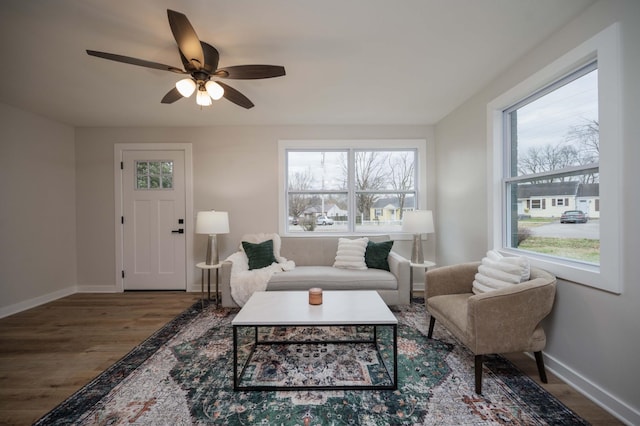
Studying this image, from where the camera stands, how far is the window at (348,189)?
152 inches

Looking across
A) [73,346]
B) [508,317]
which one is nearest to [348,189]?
[508,317]

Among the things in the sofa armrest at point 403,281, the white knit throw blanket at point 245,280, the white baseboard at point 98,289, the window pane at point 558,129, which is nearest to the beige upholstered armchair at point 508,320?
the window pane at point 558,129

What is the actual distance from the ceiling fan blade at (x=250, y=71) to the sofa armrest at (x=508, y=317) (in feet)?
6.75

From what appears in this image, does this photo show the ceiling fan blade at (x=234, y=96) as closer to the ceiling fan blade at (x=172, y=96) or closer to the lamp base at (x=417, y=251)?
the ceiling fan blade at (x=172, y=96)

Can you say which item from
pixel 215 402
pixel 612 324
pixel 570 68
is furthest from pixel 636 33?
pixel 215 402

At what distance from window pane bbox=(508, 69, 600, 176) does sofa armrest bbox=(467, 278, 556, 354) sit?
952 millimetres

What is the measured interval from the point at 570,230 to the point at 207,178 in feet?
13.2

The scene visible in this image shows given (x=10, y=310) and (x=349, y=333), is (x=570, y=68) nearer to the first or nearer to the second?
(x=349, y=333)

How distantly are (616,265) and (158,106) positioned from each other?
4241 mm

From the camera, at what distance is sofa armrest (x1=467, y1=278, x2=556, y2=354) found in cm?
165

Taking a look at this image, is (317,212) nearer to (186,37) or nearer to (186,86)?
(186,86)

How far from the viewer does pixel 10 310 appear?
2979 mm

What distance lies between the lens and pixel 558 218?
6.47 feet

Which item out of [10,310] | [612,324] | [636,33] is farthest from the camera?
[10,310]
